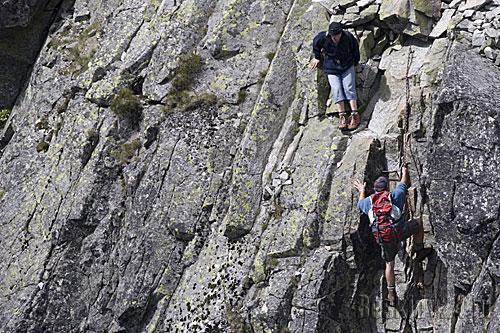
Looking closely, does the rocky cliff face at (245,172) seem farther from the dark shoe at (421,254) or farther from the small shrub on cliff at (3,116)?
the small shrub on cliff at (3,116)

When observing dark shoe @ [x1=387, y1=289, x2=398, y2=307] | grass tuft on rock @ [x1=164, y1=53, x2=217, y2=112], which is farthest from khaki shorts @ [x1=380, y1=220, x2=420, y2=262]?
grass tuft on rock @ [x1=164, y1=53, x2=217, y2=112]

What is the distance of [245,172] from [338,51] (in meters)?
4.58

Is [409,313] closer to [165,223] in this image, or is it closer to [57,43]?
[165,223]

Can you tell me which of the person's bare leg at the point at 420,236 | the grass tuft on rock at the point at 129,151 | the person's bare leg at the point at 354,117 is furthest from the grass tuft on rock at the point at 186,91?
the person's bare leg at the point at 420,236

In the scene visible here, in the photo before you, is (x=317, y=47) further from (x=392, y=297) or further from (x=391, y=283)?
(x=392, y=297)

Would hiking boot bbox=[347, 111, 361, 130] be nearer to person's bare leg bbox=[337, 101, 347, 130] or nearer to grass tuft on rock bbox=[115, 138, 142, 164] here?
person's bare leg bbox=[337, 101, 347, 130]

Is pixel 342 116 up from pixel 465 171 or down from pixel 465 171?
up

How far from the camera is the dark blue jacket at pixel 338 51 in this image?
24172mm

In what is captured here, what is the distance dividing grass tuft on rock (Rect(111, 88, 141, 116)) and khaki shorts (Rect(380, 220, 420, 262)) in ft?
33.6

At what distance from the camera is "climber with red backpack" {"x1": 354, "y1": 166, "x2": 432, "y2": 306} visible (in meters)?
22.1

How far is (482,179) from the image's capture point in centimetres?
2119

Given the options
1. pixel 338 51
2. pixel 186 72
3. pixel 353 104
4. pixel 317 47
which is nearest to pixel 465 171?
pixel 353 104

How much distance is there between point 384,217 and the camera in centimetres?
2212

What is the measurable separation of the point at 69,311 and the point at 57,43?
11496 mm
